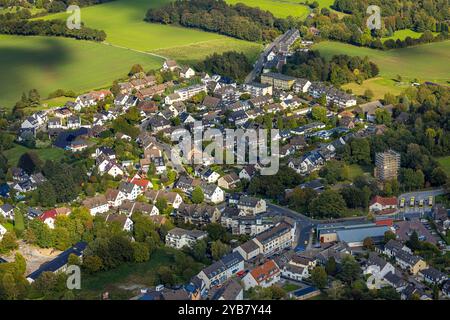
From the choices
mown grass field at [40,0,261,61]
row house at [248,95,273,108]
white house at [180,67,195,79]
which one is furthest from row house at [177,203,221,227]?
mown grass field at [40,0,261,61]

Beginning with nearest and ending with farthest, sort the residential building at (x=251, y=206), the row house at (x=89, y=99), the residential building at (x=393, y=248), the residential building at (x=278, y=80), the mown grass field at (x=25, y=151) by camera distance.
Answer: the residential building at (x=393, y=248)
the residential building at (x=251, y=206)
the mown grass field at (x=25, y=151)
the row house at (x=89, y=99)
the residential building at (x=278, y=80)

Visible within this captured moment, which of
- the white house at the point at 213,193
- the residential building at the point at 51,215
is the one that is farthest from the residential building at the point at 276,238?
the residential building at the point at 51,215

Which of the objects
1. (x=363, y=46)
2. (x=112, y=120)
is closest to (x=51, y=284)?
(x=112, y=120)

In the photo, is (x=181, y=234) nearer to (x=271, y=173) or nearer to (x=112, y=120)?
(x=271, y=173)

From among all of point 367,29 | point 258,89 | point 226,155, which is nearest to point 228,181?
point 226,155

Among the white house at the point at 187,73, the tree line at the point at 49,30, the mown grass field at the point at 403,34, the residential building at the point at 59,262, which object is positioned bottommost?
the residential building at the point at 59,262

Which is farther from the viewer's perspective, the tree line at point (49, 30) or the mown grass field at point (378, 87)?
the tree line at point (49, 30)

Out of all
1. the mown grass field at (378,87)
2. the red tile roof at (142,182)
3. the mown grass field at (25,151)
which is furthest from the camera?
the mown grass field at (378,87)

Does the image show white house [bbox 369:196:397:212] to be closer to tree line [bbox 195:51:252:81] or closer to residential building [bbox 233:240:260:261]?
residential building [bbox 233:240:260:261]

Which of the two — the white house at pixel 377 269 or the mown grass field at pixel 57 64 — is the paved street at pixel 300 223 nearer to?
the white house at pixel 377 269
